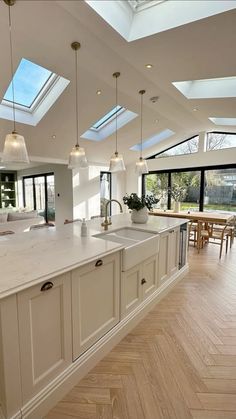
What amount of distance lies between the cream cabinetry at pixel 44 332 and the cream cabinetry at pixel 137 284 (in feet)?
2.28

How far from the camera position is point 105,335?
1.81m

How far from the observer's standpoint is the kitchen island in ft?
3.74

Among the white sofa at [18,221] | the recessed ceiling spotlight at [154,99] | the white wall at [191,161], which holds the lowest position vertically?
the white sofa at [18,221]

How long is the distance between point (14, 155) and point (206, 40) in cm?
216

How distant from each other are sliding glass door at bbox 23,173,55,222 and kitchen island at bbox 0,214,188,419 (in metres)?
5.79

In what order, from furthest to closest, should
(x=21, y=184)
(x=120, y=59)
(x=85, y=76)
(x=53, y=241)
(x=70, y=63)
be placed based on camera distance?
1. (x=21, y=184)
2. (x=85, y=76)
3. (x=70, y=63)
4. (x=120, y=59)
5. (x=53, y=241)

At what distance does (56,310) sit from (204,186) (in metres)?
5.98

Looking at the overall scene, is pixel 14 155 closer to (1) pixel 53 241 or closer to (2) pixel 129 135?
(1) pixel 53 241

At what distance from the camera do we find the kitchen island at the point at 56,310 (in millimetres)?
1141

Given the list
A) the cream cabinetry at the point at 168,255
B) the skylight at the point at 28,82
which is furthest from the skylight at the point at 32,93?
the cream cabinetry at the point at 168,255

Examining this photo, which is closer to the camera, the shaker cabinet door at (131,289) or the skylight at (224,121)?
the shaker cabinet door at (131,289)

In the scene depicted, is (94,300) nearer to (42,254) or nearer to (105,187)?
(42,254)

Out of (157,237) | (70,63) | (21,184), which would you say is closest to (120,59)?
(70,63)

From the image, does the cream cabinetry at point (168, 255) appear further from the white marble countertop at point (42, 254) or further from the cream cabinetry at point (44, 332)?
the cream cabinetry at point (44, 332)
